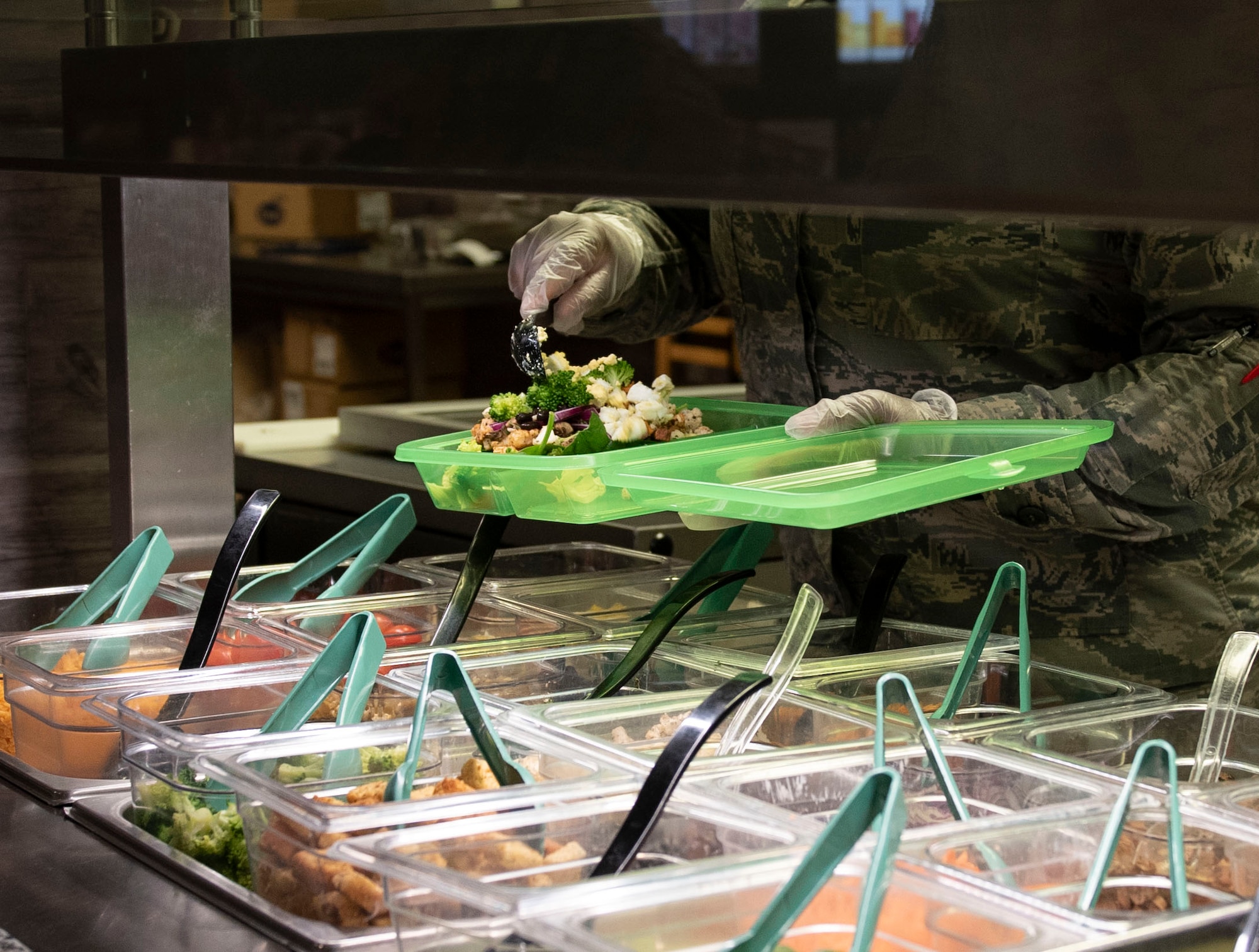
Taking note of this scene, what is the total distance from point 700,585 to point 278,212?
5.22 m

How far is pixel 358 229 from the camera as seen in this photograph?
6.23 meters

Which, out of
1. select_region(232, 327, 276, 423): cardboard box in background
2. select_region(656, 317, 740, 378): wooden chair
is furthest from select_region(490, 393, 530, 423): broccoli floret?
select_region(232, 327, 276, 423): cardboard box in background

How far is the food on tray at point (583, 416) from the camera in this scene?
4.46 feet

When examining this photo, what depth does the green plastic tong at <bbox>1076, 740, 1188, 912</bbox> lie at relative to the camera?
79 cm

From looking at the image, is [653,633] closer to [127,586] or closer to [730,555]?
[730,555]

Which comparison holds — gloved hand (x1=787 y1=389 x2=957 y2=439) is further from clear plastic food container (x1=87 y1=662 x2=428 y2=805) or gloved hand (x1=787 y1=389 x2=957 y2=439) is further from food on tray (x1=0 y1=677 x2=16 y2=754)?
food on tray (x1=0 y1=677 x2=16 y2=754)

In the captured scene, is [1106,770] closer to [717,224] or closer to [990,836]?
[990,836]

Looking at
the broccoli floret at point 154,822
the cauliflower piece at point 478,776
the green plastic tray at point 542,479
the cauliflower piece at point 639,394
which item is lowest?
the broccoli floret at point 154,822

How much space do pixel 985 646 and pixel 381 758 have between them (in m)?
0.55

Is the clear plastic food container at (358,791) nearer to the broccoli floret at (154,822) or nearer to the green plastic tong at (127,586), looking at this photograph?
the broccoli floret at (154,822)

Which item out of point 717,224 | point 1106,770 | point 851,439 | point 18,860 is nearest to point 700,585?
point 851,439

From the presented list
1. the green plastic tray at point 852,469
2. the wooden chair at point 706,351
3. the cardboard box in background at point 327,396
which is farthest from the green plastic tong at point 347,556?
the wooden chair at point 706,351

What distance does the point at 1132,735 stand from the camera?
1.12 meters

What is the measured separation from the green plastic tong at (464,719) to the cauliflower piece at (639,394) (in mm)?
519
